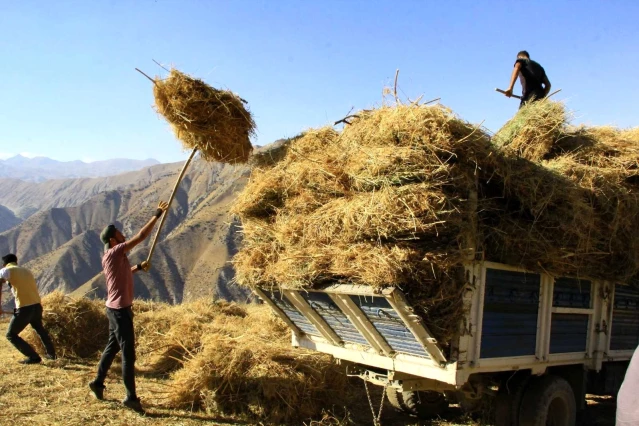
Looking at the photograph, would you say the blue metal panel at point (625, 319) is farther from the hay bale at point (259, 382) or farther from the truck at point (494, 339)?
the hay bale at point (259, 382)

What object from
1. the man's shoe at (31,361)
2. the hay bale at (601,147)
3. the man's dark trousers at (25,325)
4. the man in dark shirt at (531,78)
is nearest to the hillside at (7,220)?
the man's dark trousers at (25,325)

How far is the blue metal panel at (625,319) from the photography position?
233 inches

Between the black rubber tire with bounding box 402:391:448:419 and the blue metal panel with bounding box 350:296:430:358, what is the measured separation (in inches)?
70.1

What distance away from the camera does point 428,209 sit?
4020 millimetres

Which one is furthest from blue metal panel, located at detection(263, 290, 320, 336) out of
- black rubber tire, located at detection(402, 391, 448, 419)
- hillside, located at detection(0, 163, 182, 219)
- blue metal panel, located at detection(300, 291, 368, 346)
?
hillside, located at detection(0, 163, 182, 219)

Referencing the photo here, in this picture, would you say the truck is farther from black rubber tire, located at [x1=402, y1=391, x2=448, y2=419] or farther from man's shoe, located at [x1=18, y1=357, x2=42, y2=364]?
man's shoe, located at [x1=18, y1=357, x2=42, y2=364]

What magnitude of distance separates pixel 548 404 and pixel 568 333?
74 centimetres

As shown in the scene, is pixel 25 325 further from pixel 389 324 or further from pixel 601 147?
pixel 601 147

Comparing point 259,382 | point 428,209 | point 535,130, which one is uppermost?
point 535,130

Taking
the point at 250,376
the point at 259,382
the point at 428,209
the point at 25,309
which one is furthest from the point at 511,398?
the point at 25,309

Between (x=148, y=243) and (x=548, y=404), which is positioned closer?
(x=548, y=404)

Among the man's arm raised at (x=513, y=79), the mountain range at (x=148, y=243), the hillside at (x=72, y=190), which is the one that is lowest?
the mountain range at (x=148, y=243)

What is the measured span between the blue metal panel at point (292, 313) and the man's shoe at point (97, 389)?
6.47 ft

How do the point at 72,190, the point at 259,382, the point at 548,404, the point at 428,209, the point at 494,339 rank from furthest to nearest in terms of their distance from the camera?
the point at 72,190
the point at 259,382
the point at 548,404
the point at 494,339
the point at 428,209
